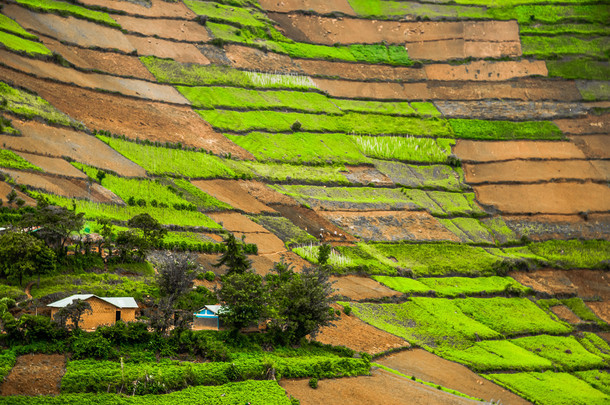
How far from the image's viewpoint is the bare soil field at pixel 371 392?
4575cm

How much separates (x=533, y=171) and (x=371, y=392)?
66.4 m

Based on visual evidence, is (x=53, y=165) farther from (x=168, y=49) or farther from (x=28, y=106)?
(x=168, y=49)

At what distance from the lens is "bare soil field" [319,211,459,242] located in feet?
280

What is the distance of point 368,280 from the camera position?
73625 millimetres

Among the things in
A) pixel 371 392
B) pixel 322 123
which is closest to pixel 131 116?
pixel 322 123

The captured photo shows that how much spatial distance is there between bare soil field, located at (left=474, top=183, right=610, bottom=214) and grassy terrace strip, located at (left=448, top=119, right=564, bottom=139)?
12887 mm

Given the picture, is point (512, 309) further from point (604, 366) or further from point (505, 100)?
point (505, 100)

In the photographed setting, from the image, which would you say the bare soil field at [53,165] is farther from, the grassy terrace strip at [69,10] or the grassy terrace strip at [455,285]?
the grassy terrace strip at [69,10]

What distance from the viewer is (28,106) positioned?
273 ft

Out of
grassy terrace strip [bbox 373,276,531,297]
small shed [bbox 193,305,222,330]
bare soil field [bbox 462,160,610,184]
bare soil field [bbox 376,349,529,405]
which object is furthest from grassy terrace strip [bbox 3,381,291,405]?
bare soil field [bbox 462,160,610,184]

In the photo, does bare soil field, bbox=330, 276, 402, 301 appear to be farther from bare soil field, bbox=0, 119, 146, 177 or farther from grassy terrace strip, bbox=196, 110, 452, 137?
grassy terrace strip, bbox=196, 110, 452, 137

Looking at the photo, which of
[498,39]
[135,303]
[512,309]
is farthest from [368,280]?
[498,39]

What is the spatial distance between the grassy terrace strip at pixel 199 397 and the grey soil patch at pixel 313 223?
123 feet

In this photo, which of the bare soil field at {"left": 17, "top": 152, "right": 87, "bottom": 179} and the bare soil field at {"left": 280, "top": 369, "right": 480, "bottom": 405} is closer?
the bare soil field at {"left": 280, "top": 369, "right": 480, "bottom": 405}
